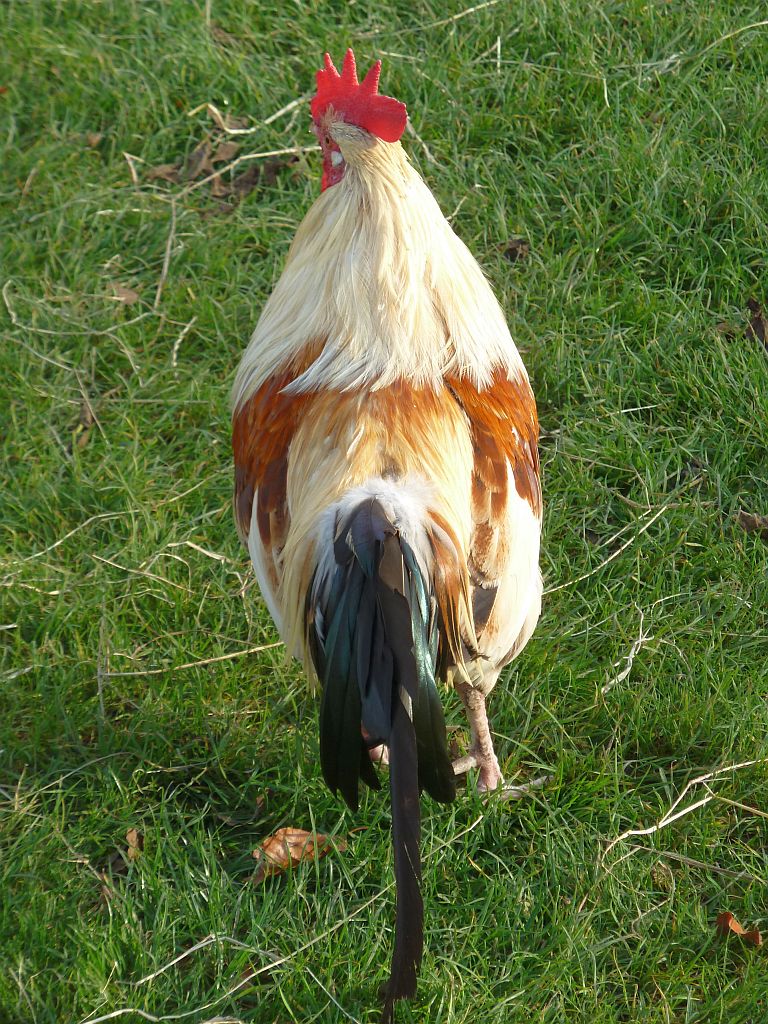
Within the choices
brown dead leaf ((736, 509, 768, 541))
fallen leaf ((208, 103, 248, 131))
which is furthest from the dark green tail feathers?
fallen leaf ((208, 103, 248, 131))

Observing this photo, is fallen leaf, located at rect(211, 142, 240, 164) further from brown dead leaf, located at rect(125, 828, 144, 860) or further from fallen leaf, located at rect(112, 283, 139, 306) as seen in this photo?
brown dead leaf, located at rect(125, 828, 144, 860)

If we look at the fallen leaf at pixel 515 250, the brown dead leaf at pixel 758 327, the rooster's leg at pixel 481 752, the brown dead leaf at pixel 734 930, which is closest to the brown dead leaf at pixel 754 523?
the brown dead leaf at pixel 758 327

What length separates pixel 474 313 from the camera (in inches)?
101

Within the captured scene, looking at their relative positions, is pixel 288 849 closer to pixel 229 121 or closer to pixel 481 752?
pixel 481 752

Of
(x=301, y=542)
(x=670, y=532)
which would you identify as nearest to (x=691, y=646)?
(x=670, y=532)

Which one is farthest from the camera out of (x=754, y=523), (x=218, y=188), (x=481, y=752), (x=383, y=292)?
(x=218, y=188)

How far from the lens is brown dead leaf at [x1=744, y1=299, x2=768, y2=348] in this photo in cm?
381

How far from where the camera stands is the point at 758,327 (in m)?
3.85

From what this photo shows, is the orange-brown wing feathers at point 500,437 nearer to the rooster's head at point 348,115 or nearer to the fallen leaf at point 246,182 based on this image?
the rooster's head at point 348,115

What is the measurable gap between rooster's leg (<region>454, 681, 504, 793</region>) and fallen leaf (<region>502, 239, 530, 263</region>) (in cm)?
197

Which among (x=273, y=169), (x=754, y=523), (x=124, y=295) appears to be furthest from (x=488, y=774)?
(x=273, y=169)

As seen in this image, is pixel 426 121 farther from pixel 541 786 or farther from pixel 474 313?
pixel 541 786

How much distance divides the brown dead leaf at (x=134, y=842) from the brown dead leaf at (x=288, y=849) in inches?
12.1

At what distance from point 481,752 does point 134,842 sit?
957 mm
